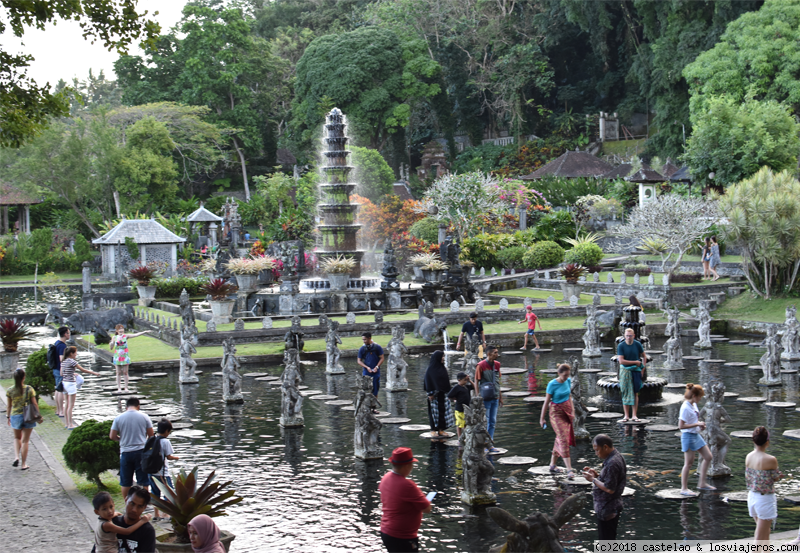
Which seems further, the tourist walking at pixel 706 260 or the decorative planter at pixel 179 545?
the tourist walking at pixel 706 260

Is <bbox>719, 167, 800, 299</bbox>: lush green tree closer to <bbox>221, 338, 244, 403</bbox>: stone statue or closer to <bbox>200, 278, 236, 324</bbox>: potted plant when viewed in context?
<bbox>200, 278, 236, 324</bbox>: potted plant

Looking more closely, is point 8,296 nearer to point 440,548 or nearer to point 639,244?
point 639,244

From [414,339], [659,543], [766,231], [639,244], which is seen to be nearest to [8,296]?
[414,339]

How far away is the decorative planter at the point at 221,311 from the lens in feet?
91.3

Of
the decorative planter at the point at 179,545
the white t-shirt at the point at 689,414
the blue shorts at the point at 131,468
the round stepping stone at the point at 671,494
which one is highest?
the white t-shirt at the point at 689,414

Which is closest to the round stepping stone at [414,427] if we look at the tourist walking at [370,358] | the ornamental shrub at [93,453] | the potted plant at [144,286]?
the tourist walking at [370,358]

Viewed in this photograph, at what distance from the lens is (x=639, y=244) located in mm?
40625

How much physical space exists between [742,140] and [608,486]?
119 ft

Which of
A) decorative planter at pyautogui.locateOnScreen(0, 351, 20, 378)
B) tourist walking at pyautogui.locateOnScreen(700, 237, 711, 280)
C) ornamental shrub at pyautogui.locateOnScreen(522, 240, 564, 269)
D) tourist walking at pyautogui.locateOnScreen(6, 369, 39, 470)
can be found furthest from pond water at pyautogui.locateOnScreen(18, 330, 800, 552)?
ornamental shrub at pyautogui.locateOnScreen(522, 240, 564, 269)

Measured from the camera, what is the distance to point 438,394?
1373cm

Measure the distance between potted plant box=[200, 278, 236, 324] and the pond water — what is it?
7.96 metres

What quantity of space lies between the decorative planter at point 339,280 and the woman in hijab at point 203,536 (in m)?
24.1

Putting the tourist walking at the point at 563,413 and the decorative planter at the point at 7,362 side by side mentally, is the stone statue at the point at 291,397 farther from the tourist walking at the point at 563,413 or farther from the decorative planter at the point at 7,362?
the decorative planter at the point at 7,362

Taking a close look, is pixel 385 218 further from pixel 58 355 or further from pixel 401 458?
pixel 401 458
